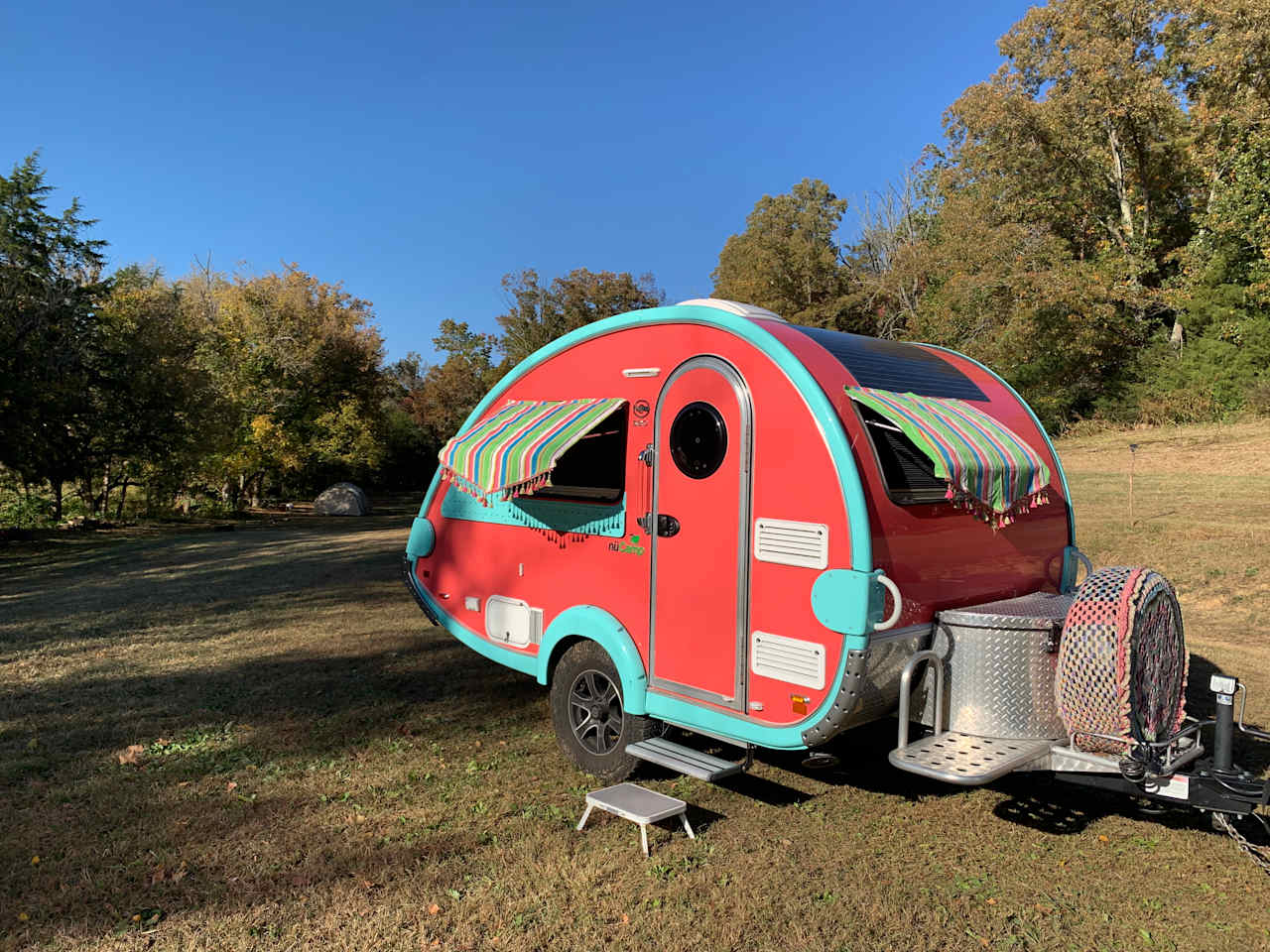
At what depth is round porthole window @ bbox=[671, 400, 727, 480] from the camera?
4379mm

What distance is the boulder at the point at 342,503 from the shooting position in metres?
28.6

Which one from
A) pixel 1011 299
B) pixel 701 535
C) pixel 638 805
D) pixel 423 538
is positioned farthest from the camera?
pixel 1011 299

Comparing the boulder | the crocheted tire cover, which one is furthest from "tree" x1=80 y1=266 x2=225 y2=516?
the crocheted tire cover

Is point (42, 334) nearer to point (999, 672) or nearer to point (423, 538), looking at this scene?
point (423, 538)

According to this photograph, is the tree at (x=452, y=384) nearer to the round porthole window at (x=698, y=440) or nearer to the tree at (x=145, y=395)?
the tree at (x=145, y=395)

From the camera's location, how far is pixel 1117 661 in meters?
3.52

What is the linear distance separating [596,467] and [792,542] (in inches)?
60.1

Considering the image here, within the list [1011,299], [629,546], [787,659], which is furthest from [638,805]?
[1011,299]

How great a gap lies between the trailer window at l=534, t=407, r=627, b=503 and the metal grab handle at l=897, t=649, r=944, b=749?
188cm

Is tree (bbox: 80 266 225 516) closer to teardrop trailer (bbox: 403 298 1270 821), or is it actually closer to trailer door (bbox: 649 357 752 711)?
teardrop trailer (bbox: 403 298 1270 821)

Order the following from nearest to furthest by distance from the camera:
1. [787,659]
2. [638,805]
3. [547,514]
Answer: [787,659], [638,805], [547,514]

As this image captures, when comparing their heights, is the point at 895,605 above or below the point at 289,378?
below

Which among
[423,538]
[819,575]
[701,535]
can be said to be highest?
[701,535]

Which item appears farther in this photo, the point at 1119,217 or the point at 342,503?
the point at 342,503
